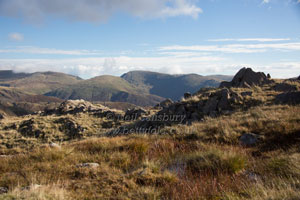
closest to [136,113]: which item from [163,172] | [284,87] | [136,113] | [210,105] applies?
[136,113]

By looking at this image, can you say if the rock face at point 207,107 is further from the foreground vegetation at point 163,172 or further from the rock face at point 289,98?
the foreground vegetation at point 163,172

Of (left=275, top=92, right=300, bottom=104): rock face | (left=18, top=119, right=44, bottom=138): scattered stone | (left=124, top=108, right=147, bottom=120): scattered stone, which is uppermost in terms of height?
(left=275, top=92, right=300, bottom=104): rock face

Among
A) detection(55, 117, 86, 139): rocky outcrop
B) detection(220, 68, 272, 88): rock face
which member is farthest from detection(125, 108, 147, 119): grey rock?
detection(220, 68, 272, 88): rock face

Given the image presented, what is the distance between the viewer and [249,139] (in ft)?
25.3

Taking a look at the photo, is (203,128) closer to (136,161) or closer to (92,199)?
(136,161)

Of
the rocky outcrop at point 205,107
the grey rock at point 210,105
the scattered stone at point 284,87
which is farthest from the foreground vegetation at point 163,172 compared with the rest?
the scattered stone at point 284,87

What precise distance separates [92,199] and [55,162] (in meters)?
3.00

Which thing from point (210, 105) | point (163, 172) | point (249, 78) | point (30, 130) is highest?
point (249, 78)

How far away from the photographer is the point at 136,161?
20.2 ft

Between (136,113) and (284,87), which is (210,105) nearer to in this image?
(284,87)

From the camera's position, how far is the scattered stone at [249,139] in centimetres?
746

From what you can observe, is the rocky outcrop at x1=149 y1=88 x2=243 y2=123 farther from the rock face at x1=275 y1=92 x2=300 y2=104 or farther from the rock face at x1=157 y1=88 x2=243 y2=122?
the rock face at x1=275 y1=92 x2=300 y2=104

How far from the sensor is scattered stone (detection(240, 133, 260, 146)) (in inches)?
294

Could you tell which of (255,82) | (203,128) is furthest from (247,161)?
(255,82)
